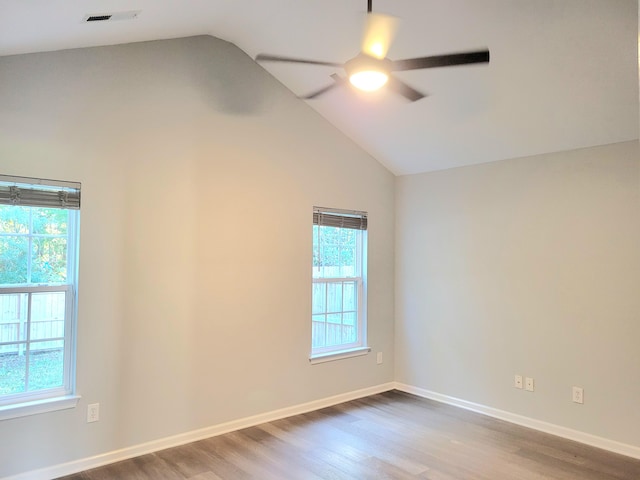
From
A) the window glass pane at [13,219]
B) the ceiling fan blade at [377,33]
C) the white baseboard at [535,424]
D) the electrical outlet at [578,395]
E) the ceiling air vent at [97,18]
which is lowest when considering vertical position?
the white baseboard at [535,424]

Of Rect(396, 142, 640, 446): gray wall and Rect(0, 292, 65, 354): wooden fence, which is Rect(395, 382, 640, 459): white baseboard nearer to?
Rect(396, 142, 640, 446): gray wall

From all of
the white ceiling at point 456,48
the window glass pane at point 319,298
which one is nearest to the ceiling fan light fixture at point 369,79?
the white ceiling at point 456,48

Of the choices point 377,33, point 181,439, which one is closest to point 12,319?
point 181,439

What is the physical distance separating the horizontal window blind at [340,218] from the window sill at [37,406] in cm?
243

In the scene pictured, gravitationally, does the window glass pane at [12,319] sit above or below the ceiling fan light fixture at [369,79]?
below

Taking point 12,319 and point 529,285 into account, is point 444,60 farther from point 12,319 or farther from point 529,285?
point 12,319

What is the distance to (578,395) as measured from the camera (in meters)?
3.59

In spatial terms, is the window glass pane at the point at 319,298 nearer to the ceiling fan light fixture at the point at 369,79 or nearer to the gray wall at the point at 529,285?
the gray wall at the point at 529,285

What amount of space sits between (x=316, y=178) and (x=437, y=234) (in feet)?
4.51

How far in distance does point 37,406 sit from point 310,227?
2506mm

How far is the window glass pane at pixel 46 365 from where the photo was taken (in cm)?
294

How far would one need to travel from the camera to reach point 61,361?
303cm

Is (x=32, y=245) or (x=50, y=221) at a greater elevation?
(x=50, y=221)

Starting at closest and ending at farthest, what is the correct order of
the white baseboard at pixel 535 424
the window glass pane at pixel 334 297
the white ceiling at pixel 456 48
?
the white ceiling at pixel 456 48 < the white baseboard at pixel 535 424 < the window glass pane at pixel 334 297
